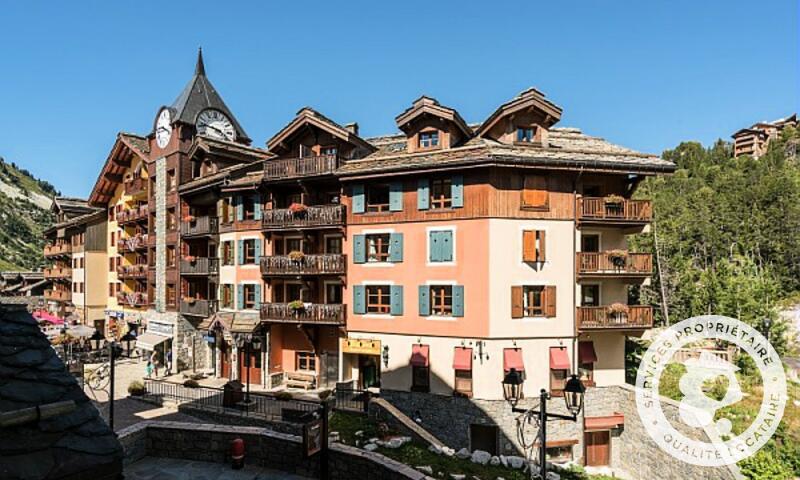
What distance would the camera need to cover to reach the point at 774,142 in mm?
84188

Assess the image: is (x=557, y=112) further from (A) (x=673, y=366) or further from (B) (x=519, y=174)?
(A) (x=673, y=366)

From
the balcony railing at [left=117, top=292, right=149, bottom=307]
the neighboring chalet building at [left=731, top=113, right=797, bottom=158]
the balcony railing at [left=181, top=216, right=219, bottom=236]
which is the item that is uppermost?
the neighboring chalet building at [left=731, top=113, right=797, bottom=158]

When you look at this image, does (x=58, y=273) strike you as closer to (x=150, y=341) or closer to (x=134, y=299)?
(x=134, y=299)

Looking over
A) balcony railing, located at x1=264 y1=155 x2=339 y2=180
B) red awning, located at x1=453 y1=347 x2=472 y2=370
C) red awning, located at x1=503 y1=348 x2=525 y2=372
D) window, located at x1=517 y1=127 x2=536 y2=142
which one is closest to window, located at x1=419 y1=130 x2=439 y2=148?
window, located at x1=517 y1=127 x2=536 y2=142

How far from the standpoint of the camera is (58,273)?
169ft

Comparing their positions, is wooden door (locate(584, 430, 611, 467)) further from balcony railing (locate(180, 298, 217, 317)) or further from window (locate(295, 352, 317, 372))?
balcony railing (locate(180, 298, 217, 317))

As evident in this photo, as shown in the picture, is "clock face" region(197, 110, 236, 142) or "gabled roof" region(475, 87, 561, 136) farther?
"clock face" region(197, 110, 236, 142)

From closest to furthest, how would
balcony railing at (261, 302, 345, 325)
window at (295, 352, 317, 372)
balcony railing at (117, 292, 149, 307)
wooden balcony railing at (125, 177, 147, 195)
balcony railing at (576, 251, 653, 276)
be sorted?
1. balcony railing at (576, 251, 653, 276)
2. balcony railing at (261, 302, 345, 325)
3. window at (295, 352, 317, 372)
4. balcony railing at (117, 292, 149, 307)
5. wooden balcony railing at (125, 177, 147, 195)

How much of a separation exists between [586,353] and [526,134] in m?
11.6

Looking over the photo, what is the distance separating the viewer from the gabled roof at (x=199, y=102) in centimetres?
3325

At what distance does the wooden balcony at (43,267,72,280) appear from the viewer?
49719 mm

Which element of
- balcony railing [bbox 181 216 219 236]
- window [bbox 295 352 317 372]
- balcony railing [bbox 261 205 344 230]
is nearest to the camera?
balcony railing [bbox 261 205 344 230]

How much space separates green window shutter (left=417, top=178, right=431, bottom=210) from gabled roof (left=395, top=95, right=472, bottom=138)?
3.39 meters

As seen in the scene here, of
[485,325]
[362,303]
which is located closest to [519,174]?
[485,325]
